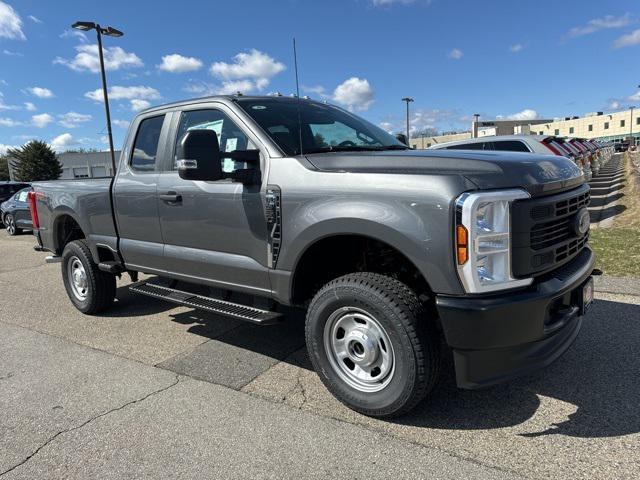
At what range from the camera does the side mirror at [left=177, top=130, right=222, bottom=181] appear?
331 cm

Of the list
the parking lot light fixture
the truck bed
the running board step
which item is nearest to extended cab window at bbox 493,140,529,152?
the truck bed

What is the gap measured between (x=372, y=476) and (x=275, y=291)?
1.44m

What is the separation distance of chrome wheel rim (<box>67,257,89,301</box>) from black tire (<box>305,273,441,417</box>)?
360cm

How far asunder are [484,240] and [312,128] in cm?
194

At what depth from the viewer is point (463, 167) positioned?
272cm

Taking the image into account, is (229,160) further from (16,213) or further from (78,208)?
(16,213)

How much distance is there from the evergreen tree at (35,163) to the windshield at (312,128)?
186 ft

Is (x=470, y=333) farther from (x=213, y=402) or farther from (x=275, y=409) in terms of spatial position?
(x=213, y=402)

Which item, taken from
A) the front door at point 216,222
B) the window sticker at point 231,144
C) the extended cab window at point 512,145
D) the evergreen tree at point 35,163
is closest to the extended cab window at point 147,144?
the front door at point 216,222

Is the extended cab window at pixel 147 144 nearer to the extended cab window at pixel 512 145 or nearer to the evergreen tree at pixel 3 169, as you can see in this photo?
the extended cab window at pixel 512 145

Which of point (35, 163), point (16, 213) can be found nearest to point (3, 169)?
point (35, 163)

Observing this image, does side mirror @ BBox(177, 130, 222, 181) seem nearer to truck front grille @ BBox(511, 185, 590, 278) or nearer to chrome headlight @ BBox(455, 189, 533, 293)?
chrome headlight @ BBox(455, 189, 533, 293)

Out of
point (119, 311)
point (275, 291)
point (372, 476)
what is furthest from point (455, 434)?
point (119, 311)

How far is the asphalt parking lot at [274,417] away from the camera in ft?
8.64
